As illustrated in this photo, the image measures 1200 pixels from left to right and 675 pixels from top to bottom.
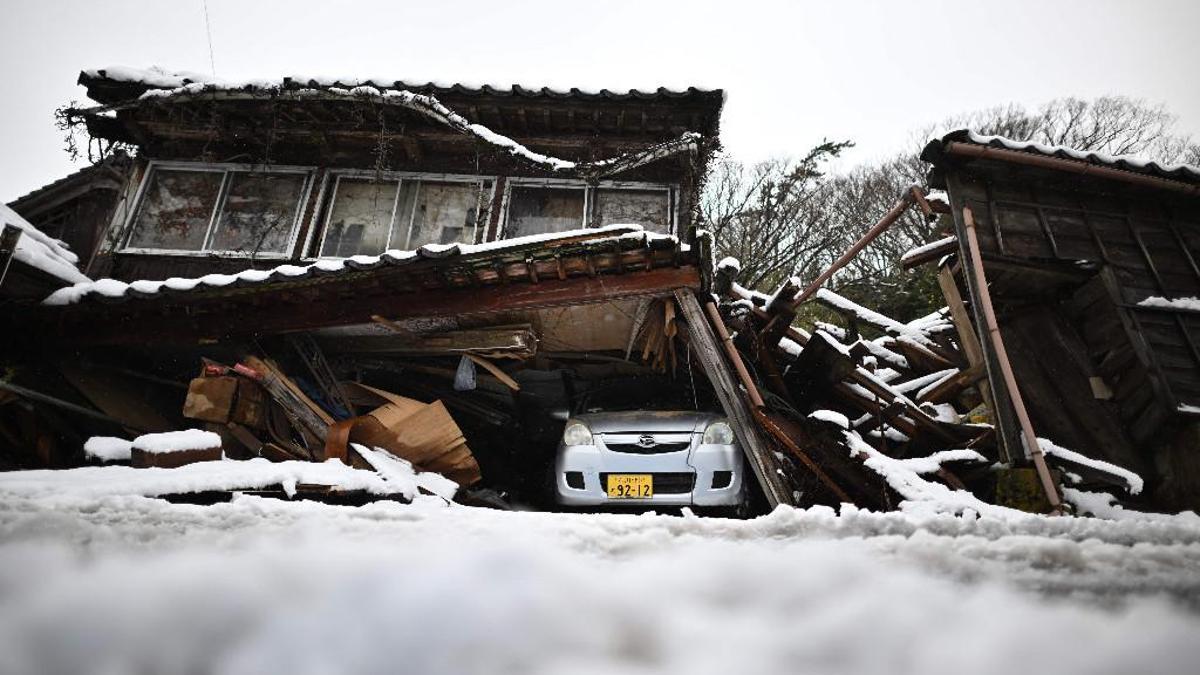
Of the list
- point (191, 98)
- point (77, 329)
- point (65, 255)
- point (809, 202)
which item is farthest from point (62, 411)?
point (809, 202)

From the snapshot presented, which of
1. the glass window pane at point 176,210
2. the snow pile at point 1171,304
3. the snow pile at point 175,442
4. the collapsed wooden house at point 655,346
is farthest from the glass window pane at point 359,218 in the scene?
the snow pile at point 1171,304

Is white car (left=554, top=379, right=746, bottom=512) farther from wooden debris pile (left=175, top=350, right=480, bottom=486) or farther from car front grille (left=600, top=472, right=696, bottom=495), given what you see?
wooden debris pile (left=175, top=350, right=480, bottom=486)

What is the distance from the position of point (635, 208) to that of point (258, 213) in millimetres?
5811

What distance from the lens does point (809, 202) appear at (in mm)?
15719

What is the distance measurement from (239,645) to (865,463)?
15.0ft

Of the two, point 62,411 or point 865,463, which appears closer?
point 865,463

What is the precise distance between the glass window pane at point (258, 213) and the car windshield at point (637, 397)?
17.5ft

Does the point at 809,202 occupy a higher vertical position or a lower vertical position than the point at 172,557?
higher

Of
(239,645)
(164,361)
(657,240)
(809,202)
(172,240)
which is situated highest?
(809,202)

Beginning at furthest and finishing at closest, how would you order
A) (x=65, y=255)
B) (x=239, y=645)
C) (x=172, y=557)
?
1. (x=65, y=255)
2. (x=172, y=557)
3. (x=239, y=645)

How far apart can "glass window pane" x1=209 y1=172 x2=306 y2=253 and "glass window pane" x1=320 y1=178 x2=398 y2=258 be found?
0.60 meters

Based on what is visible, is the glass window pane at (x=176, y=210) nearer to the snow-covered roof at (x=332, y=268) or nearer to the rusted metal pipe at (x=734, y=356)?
the snow-covered roof at (x=332, y=268)

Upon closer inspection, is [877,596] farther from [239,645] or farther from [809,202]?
[809,202]

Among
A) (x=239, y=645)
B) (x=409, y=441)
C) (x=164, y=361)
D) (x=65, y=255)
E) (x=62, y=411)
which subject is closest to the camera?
(x=239, y=645)
